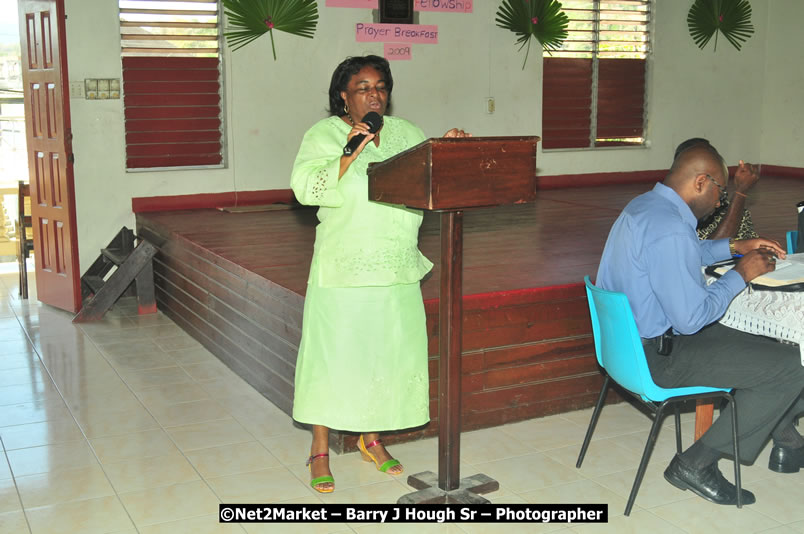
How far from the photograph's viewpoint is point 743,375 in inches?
109

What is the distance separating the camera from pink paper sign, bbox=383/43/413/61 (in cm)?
712

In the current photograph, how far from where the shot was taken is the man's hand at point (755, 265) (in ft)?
Result: 8.65

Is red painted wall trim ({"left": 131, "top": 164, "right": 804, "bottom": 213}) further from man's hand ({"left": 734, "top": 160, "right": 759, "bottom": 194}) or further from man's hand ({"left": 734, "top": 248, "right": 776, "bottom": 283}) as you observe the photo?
man's hand ({"left": 734, "top": 248, "right": 776, "bottom": 283})

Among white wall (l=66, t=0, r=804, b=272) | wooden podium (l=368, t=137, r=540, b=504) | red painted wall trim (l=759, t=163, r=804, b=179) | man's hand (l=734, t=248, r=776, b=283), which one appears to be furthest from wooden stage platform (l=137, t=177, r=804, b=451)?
red painted wall trim (l=759, t=163, r=804, b=179)

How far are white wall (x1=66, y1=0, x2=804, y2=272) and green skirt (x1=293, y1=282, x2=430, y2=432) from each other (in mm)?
3977

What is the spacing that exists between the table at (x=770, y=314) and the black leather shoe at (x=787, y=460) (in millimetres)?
547

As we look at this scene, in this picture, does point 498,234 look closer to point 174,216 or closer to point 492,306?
point 492,306

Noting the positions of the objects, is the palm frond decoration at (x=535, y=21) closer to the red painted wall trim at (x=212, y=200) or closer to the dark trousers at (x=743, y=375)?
the red painted wall trim at (x=212, y=200)

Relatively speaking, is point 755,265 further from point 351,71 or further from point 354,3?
point 354,3

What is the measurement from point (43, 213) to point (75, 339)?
132 centimetres

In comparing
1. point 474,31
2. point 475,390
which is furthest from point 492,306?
point 474,31

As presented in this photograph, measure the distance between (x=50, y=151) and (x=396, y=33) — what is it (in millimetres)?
2843

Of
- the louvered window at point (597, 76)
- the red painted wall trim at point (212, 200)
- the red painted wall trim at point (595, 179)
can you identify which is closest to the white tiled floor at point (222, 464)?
the red painted wall trim at point (212, 200)

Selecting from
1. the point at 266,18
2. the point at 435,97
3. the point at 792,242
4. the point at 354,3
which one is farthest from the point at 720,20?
the point at 792,242
